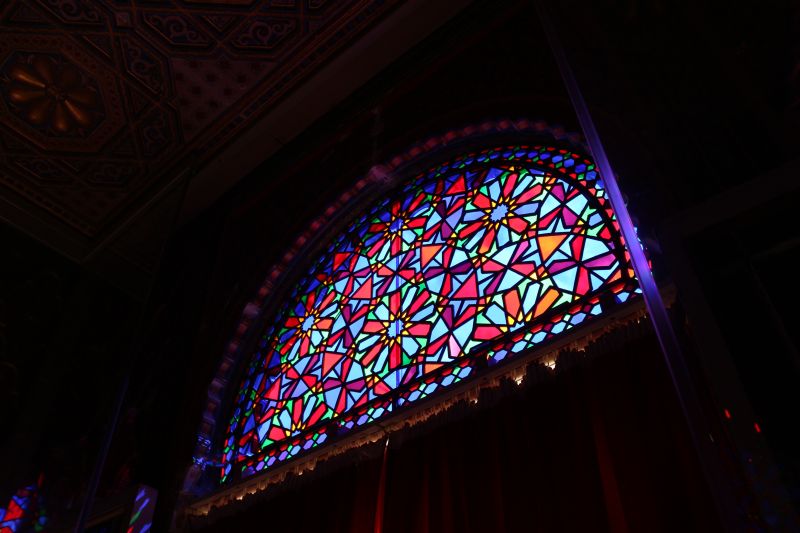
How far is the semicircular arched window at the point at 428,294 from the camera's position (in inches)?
101

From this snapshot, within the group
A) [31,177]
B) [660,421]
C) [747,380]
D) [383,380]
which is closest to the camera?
[747,380]

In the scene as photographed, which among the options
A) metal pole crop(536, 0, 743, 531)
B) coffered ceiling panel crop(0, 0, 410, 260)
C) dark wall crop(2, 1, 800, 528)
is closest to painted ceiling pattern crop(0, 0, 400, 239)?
coffered ceiling panel crop(0, 0, 410, 260)

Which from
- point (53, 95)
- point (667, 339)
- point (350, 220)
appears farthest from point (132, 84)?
point (667, 339)

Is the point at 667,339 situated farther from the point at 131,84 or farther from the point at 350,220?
the point at 131,84

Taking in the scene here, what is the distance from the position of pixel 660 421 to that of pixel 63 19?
373cm

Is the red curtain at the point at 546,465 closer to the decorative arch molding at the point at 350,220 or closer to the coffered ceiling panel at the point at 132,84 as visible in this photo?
the decorative arch molding at the point at 350,220

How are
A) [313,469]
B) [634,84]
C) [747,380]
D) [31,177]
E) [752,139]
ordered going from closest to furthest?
[747,380], [752,139], [634,84], [313,469], [31,177]

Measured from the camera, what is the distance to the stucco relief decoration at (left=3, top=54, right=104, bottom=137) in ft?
13.1

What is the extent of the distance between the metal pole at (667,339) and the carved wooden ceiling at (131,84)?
9.17ft

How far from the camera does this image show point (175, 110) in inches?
167

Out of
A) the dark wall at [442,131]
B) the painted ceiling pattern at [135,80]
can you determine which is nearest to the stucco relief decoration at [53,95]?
the painted ceiling pattern at [135,80]

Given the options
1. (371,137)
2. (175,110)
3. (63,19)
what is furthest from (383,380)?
(63,19)

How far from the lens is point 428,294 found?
3.02 m

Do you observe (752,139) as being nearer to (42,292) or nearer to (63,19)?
(63,19)
